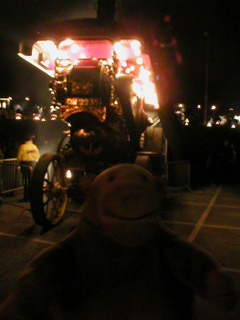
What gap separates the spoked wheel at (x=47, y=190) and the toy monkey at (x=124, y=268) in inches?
123

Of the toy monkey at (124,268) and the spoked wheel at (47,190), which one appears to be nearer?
the toy monkey at (124,268)

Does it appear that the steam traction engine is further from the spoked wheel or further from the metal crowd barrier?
the metal crowd barrier

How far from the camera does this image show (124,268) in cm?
160

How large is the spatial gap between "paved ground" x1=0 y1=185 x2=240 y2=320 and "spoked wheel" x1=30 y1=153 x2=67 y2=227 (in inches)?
9.8

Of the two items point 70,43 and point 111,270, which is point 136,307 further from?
point 70,43

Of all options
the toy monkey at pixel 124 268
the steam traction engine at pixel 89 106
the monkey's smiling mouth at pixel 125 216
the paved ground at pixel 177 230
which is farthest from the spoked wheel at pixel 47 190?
the monkey's smiling mouth at pixel 125 216

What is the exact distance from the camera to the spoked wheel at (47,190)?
4.63 meters

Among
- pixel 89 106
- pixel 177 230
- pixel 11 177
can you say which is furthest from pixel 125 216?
pixel 11 177

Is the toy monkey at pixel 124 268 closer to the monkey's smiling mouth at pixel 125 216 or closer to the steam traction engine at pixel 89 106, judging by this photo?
the monkey's smiling mouth at pixel 125 216

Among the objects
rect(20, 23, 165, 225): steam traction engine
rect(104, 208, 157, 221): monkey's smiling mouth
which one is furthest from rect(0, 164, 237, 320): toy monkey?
rect(20, 23, 165, 225): steam traction engine

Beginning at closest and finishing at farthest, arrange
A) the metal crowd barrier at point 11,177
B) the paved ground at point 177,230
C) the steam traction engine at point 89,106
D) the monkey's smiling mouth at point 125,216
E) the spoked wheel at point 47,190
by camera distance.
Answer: the monkey's smiling mouth at point 125,216, the paved ground at point 177,230, the steam traction engine at point 89,106, the spoked wheel at point 47,190, the metal crowd barrier at point 11,177

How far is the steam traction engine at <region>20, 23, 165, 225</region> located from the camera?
4.47 meters

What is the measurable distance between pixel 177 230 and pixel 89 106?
8.78 feet

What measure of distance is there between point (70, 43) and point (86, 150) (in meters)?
1.96
